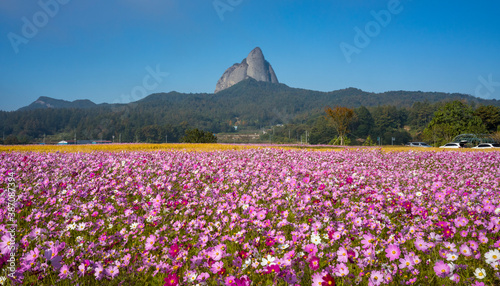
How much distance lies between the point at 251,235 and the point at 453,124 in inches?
3325

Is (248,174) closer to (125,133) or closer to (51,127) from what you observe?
(125,133)

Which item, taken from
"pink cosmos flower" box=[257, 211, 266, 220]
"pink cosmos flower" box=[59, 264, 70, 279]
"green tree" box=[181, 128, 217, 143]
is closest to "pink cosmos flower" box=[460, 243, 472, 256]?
"pink cosmos flower" box=[257, 211, 266, 220]

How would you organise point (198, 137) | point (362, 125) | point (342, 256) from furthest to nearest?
point (362, 125) < point (198, 137) < point (342, 256)

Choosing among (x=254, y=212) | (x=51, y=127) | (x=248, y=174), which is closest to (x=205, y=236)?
(x=254, y=212)

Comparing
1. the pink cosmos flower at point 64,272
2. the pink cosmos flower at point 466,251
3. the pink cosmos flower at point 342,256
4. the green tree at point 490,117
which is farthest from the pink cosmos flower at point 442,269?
the green tree at point 490,117

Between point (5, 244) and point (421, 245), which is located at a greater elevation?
point (5, 244)

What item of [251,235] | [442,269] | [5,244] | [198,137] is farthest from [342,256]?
[198,137]

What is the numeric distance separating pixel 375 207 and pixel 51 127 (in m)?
223

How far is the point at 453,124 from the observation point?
68750mm

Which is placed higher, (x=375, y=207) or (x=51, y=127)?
(x=51, y=127)

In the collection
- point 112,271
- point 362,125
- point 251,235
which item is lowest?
point 251,235

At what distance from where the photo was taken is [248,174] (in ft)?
22.0

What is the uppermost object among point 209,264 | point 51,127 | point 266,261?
point 51,127

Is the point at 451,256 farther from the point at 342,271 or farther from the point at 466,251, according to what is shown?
the point at 342,271
